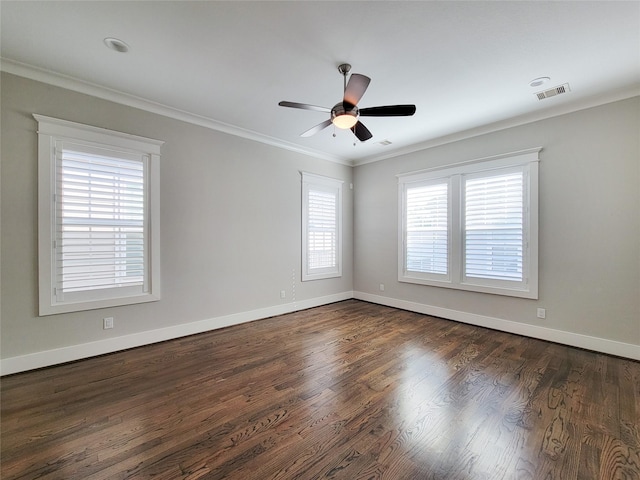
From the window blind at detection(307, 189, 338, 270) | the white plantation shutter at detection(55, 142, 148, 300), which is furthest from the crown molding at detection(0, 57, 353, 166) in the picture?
the window blind at detection(307, 189, 338, 270)

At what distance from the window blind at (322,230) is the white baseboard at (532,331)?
1.54 meters

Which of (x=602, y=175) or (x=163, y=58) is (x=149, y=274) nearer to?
(x=163, y=58)

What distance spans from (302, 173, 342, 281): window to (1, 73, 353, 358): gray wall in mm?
181

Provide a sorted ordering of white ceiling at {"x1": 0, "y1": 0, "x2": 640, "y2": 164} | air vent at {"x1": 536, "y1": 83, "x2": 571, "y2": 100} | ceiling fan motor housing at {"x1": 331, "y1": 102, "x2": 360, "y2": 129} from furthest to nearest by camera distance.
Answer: air vent at {"x1": 536, "y1": 83, "x2": 571, "y2": 100} < ceiling fan motor housing at {"x1": 331, "y1": 102, "x2": 360, "y2": 129} < white ceiling at {"x1": 0, "y1": 0, "x2": 640, "y2": 164}

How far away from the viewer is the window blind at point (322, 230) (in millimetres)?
5258

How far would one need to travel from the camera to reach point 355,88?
7.55 ft

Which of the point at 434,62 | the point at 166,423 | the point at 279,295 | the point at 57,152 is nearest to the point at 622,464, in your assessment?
the point at 166,423

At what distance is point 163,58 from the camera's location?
2566 mm

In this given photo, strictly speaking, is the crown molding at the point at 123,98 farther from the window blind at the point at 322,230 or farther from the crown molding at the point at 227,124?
the window blind at the point at 322,230

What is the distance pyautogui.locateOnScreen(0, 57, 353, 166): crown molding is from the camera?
2.69 m

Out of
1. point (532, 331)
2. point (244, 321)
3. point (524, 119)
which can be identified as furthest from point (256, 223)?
point (532, 331)

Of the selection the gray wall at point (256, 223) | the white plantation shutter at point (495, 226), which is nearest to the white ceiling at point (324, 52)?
the gray wall at point (256, 223)

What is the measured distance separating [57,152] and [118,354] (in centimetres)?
232

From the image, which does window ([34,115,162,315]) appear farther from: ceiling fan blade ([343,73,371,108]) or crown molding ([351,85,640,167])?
crown molding ([351,85,640,167])
